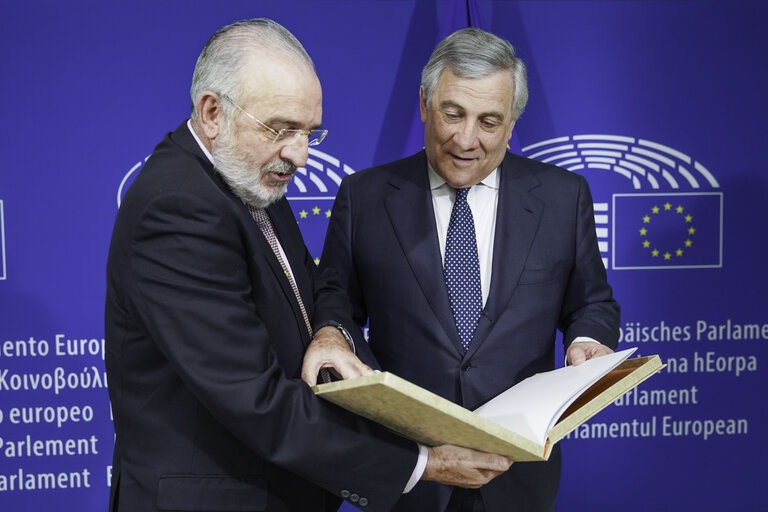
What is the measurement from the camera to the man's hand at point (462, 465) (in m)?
1.45

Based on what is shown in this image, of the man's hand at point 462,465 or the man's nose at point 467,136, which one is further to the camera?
the man's nose at point 467,136

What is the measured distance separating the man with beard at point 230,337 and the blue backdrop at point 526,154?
1.85 m

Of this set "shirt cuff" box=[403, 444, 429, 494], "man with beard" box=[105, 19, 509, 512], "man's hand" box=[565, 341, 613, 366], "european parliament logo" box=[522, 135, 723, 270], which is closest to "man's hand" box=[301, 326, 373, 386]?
"man with beard" box=[105, 19, 509, 512]

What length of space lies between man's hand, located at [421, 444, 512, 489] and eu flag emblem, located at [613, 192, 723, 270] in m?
2.17

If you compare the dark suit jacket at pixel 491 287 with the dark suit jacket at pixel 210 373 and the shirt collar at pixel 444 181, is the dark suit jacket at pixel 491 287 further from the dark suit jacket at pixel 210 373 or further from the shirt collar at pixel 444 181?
the dark suit jacket at pixel 210 373

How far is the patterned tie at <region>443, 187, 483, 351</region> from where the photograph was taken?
2057 millimetres

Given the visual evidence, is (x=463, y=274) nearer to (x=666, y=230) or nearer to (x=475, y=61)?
(x=475, y=61)

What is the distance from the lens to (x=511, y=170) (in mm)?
2195

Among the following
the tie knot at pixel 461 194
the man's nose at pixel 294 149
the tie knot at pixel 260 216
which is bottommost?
the tie knot at pixel 260 216

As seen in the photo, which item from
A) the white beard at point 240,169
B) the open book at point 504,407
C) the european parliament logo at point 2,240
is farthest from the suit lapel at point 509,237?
the european parliament logo at point 2,240

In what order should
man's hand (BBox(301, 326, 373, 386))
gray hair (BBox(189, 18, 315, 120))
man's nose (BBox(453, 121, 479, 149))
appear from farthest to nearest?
man's nose (BBox(453, 121, 479, 149)) < man's hand (BBox(301, 326, 373, 386)) < gray hair (BBox(189, 18, 315, 120))

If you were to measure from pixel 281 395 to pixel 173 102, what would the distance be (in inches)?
87.1

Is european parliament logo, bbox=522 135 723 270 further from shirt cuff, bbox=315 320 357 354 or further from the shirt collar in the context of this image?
shirt cuff, bbox=315 320 357 354

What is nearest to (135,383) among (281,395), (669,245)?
(281,395)
